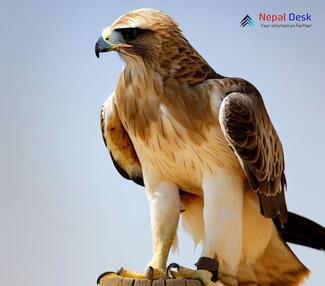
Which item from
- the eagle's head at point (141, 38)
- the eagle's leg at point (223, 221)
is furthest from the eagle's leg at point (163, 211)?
the eagle's head at point (141, 38)

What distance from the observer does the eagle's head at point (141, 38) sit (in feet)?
7.65

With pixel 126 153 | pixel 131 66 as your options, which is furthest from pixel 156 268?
pixel 131 66

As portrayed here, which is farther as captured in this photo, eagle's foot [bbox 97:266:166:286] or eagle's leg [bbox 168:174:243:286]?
eagle's leg [bbox 168:174:243:286]

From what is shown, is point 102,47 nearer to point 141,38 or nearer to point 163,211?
point 141,38

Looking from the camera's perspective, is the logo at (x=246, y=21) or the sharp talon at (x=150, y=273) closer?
the sharp talon at (x=150, y=273)

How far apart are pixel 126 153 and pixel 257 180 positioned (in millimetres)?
590

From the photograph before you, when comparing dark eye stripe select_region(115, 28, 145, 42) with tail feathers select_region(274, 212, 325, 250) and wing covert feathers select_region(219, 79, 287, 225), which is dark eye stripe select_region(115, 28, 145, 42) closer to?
wing covert feathers select_region(219, 79, 287, 225)

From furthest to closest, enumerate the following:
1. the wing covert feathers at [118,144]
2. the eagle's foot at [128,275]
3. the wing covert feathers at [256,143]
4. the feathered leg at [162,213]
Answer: the wing covert feathers at [118,144], the feathered leg at [162,213], the wing covert feathers at [256,143], the eagle's foot at [128,275]

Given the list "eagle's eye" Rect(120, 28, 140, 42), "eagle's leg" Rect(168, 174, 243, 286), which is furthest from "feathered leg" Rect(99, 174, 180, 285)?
"eagle's eye" Rect(120, 28, 140, 42)

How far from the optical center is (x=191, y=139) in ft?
7.77

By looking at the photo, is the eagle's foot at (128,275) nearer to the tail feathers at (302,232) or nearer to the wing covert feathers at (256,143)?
the wing covert feathers at (256,143)

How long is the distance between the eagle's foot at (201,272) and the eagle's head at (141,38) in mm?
739

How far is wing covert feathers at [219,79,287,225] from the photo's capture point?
7.59 feet

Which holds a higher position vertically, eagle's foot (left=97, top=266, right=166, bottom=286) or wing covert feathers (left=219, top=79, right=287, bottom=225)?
wing covert feathers (left=219, top=79, right=287, bottom=225)
